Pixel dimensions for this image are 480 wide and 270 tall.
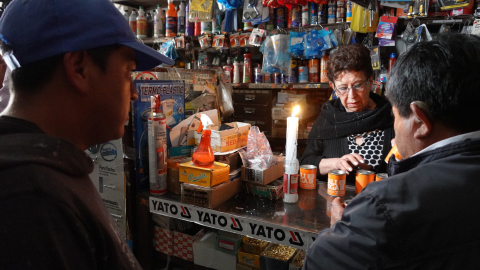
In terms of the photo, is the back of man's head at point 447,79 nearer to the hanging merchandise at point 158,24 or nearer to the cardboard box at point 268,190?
the cardboard box at point 268,190

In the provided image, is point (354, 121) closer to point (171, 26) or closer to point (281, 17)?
point (281, 17)

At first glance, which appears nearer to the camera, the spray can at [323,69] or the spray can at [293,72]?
the spray can at [323,69]

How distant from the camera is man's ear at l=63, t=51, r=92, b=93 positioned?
1.95 feet

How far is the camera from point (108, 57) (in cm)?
66

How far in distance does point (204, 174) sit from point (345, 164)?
0.82m

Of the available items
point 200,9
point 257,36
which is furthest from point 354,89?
point 200,9

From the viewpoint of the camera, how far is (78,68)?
0.61 meters

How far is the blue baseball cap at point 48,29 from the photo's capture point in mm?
570

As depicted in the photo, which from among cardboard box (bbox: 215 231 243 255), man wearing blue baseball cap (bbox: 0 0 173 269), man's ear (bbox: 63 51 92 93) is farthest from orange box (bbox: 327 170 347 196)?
man's ear (bbox: 63 51 92 93)

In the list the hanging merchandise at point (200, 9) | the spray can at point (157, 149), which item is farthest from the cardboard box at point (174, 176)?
the hanging merchandise at point (200, 9)

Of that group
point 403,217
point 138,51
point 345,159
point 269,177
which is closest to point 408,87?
point 403,217

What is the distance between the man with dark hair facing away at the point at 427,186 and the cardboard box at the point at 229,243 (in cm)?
79

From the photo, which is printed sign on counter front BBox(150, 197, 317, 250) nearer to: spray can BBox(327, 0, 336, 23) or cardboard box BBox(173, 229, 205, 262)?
cardboard box BBox(173, 229, 205, 262)

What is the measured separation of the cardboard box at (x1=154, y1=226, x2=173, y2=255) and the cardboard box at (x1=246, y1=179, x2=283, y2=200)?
1.65 ft
